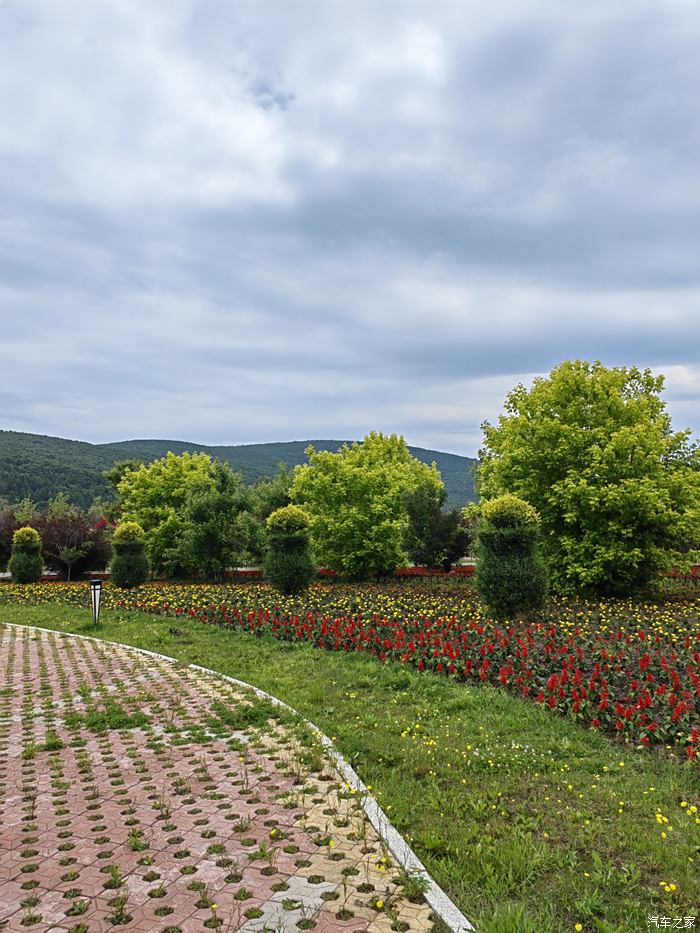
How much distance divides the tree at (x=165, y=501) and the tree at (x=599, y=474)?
39.0 feet

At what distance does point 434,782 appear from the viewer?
483cm

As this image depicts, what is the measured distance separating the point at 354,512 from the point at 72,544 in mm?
11719

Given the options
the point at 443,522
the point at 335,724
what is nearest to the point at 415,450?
the point at 443,522

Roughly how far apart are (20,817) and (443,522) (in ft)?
54.4

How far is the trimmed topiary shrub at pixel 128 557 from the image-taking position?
62.5 ft

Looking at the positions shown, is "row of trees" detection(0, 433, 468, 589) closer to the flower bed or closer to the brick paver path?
the flower bed

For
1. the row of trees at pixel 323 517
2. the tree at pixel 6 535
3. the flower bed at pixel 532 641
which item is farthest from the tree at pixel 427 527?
the tree at pixel 6 535

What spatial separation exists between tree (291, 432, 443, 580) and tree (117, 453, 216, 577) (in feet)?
14.0

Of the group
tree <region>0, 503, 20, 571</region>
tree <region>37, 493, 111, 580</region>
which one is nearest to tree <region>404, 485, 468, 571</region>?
tree <region>37, 493, 111, 580</region>

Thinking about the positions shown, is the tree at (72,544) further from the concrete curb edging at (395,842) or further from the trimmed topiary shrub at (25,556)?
the concrete curb edging at (395,842)

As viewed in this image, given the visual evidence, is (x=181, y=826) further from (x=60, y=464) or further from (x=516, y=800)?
(x=60, y=464)

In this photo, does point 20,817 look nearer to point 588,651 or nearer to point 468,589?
point 588,651

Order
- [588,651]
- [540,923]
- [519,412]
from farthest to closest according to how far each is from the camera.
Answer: [519,412] < [588,651] < [540,923]

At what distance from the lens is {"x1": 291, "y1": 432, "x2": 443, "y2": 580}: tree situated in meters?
20.3
